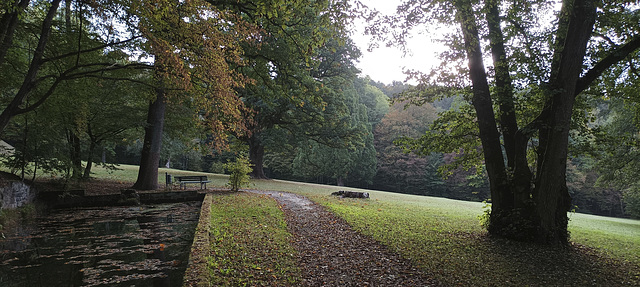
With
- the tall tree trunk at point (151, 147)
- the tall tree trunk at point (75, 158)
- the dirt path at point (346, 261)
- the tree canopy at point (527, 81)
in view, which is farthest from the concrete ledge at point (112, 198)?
the tree canopy at point (527, 81)

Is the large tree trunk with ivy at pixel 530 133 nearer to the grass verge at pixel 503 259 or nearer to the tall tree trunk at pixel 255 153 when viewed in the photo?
the grass verge at pixel 503 259

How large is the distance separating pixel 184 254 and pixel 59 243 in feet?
8.84

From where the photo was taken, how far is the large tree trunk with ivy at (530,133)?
6531mm

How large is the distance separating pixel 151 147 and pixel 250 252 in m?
11.3

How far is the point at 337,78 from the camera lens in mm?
23797

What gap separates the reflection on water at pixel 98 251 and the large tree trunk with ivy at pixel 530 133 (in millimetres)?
6697

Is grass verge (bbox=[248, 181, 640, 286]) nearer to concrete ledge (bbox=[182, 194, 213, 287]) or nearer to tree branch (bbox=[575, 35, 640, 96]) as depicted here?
concrete ledge (bbox=[182, 194, 213, 287])

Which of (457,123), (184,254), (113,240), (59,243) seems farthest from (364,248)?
(59,243)

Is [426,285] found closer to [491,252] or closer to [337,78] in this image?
[491,252]

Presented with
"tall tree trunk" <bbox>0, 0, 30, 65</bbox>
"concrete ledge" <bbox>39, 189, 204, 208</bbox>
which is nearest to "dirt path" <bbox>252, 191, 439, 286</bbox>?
"tall tree trunk" <bbox>0, 0, 30, 65</bbox>

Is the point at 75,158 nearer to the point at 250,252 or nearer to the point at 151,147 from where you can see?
the point at 151,147

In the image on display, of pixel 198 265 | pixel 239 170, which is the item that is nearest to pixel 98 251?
pixel 198 265

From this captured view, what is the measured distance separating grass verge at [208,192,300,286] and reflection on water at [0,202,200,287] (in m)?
0.55

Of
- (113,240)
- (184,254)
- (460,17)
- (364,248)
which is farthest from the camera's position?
(460,17)
